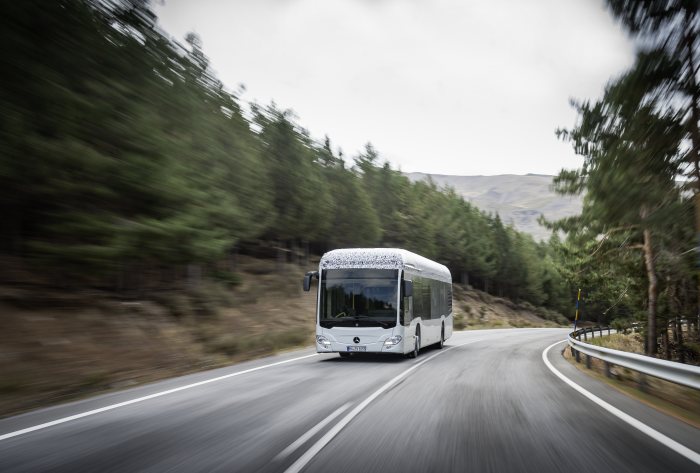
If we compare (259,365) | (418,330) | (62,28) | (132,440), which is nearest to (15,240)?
(62,28)

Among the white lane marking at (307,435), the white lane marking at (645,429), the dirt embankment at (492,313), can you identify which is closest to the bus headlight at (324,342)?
the white lane marking at (645,429)

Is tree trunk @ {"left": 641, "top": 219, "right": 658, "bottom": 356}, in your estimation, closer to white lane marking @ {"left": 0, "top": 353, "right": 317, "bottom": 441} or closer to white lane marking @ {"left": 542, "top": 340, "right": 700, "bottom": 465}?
white lane marking @ {"left": 542, "top": 340, "right": 700, "bottom": 465}

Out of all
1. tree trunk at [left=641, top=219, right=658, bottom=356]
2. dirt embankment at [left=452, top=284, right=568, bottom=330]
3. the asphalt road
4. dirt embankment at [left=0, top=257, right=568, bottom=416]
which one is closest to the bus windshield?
dirt embankment at [left=0, top=257, right=568, bottom=416]

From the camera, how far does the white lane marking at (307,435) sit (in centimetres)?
585

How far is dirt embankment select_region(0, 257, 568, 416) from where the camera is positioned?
10.7 metres

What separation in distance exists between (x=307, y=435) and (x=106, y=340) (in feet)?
33.2

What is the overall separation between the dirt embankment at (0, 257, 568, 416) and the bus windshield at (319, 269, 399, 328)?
11.3ft

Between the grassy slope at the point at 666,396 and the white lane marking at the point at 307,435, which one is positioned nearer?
the white lane marking at the point at 307,435

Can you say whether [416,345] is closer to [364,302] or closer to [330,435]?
[364,302]

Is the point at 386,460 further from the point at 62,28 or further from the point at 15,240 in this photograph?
the point at 15,240

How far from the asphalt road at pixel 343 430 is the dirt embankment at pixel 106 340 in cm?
154

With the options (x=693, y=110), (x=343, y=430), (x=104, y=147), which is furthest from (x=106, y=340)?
(x=693, y=110)

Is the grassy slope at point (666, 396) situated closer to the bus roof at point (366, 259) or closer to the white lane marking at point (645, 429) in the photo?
the white lane marking at point (645, 429)

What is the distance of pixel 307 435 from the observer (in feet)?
22.1
